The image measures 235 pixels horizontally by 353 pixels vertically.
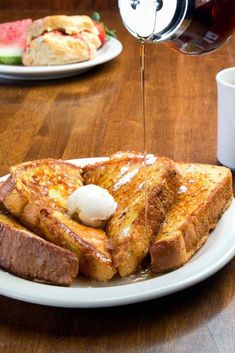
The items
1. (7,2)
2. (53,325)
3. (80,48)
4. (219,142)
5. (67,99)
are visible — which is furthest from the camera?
(7,2)

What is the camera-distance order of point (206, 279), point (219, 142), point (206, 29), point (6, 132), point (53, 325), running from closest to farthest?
point (53, 325) < point (206, 279) < point (206, 29) < point (219, 142) < point (6, 132)

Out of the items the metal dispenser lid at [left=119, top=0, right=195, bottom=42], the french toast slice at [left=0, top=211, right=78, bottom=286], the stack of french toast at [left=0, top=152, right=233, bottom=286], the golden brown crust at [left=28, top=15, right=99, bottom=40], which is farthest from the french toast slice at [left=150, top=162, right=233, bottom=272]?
the golden brown crust at [left=28, top=15, right=99, bottom=40]

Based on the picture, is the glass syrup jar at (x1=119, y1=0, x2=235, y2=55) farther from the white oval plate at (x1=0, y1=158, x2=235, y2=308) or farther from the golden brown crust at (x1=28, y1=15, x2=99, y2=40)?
the golden brown crust at (x1=28, y1=15, x2=99, y2=40)

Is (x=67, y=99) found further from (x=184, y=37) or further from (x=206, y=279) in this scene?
(x=206, y=279)

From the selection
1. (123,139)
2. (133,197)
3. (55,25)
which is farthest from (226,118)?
(55,25)

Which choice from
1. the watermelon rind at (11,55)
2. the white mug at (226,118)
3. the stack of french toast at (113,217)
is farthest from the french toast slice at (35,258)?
the watermelon rind at (11,55)

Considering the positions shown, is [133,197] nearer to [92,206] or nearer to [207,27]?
[92,206]

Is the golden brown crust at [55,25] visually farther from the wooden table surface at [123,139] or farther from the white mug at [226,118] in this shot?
the white mug at [226,118]

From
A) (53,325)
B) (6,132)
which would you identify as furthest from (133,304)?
(6,132)
